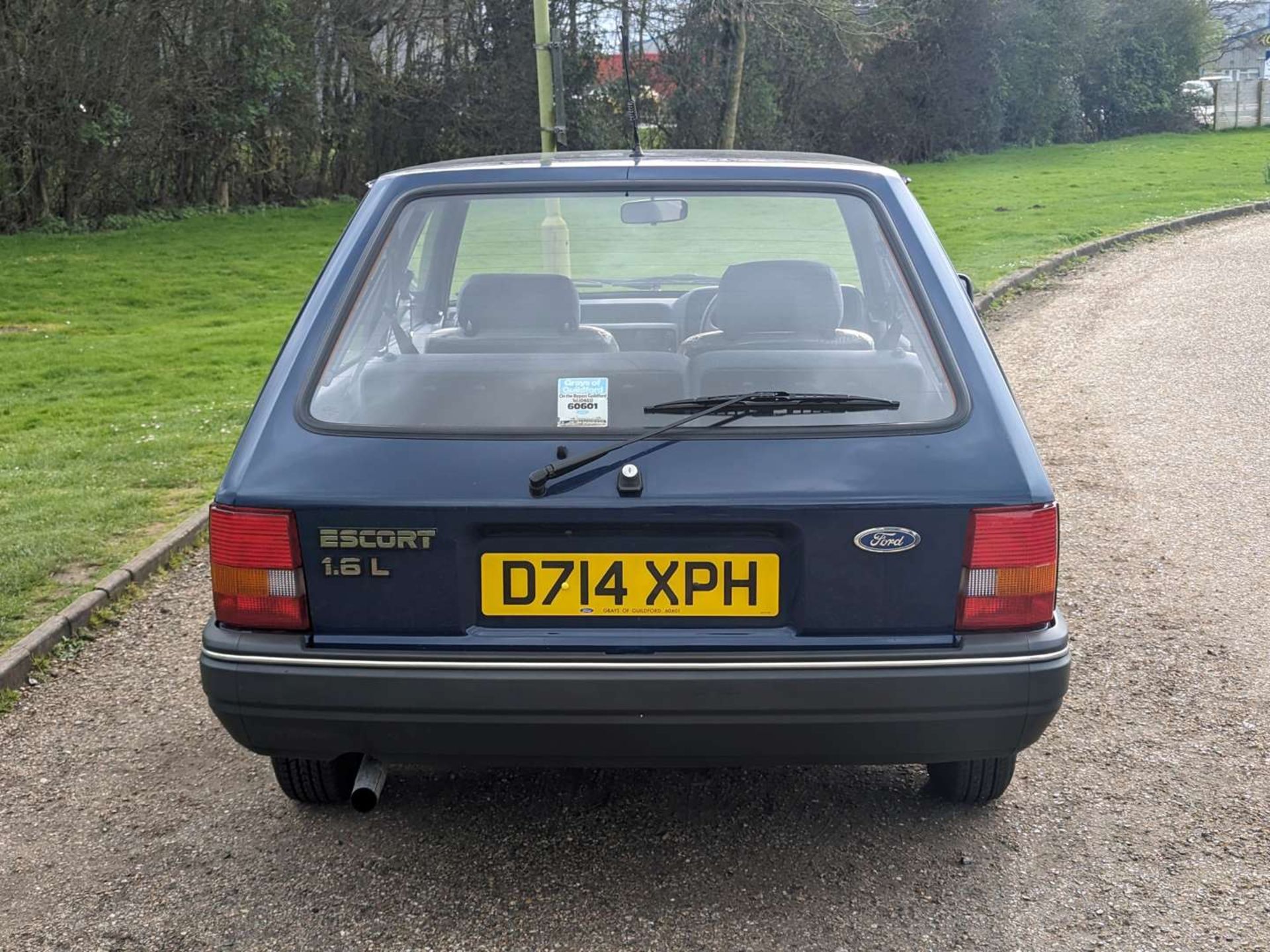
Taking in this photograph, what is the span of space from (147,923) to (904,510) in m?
1.97

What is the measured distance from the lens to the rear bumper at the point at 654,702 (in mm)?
2980

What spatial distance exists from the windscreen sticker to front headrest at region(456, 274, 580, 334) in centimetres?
47

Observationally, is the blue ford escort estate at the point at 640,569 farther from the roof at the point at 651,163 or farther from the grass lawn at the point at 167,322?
the grass lawn at the point at 167,322

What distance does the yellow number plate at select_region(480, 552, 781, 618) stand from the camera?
9.91 feet

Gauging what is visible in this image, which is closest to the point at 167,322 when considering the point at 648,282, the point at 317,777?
the point at 648,282

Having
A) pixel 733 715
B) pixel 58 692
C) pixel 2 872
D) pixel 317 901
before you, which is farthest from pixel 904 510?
pixel 58 692

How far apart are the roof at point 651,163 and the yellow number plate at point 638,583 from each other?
3.44ft

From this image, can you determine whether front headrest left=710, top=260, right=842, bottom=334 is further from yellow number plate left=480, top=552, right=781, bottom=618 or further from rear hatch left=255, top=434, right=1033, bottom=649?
yellow number plate left=480, top=552, right=781, bottom=618

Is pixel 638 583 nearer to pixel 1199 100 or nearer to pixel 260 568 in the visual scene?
pixel 260 568

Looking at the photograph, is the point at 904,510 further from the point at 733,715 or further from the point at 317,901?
the point at 317,901

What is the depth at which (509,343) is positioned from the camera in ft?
11.7

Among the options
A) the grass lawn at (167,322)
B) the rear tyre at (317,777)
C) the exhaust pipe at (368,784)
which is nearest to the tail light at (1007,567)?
the exhaust pipe at (368,784)

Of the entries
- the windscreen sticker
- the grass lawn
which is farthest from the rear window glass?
the grass lawn

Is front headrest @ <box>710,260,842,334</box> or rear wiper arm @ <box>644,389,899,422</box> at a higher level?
front headrest @ <box>710,260,842,334</box>
